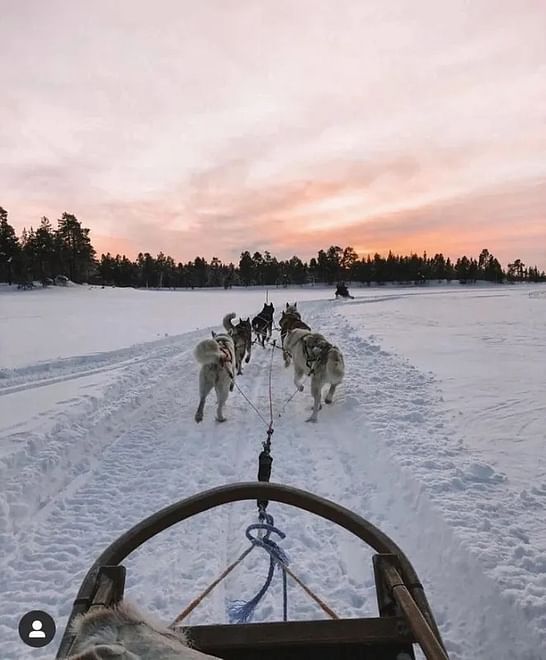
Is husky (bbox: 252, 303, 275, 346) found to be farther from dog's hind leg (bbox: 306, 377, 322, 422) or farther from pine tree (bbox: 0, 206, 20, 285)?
pine tree (bbox: 0, 206, 20, 285)

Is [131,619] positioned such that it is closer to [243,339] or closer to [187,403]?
[187,403]

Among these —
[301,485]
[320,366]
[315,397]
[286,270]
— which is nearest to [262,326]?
[320,366]

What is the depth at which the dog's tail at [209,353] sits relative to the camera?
22.0 feet

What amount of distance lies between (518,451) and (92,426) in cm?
543

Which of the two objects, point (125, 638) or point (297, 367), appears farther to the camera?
point (297, 367)

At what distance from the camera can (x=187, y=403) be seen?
306 inches

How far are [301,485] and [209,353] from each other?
2.76 meters

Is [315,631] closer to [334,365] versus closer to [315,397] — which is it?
[315,397]

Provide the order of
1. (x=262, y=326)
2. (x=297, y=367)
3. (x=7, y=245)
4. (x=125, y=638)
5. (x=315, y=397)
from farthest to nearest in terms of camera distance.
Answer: (x=7, y=245) < (x=262, y=326) < (x=297, y=367) < (x=315, y=397) < (x=125, y=638)

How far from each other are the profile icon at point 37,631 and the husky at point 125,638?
0.09 metres

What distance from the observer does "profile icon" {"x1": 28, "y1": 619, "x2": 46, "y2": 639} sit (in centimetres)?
132

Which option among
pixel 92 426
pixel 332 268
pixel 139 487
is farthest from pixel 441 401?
pixel 332 268

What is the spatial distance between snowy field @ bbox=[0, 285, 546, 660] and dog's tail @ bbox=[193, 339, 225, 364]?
0.94 meters

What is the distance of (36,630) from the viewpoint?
1324 mm
